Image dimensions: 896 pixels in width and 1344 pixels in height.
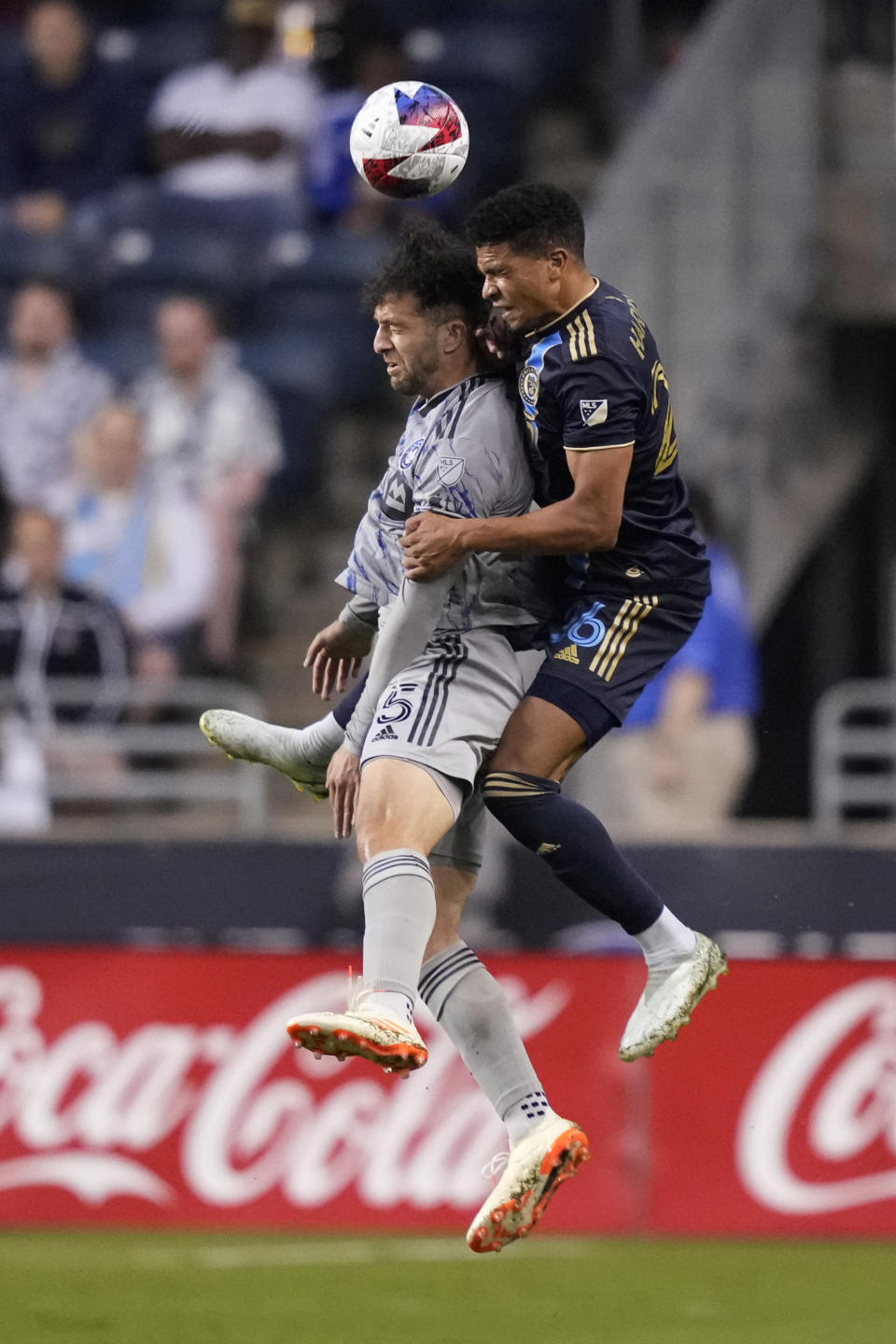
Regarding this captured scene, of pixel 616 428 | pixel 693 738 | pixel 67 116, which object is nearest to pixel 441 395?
pixel 616 428

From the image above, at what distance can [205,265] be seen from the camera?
40.3 feet

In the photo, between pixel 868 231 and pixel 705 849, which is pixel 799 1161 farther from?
pixel 868 231

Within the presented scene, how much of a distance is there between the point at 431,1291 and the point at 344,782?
4.12 meters

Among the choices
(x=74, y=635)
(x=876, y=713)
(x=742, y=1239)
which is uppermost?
(x=74, y=635)

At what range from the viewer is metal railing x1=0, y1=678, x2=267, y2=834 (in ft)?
35.9

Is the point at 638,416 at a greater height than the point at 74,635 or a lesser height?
greater

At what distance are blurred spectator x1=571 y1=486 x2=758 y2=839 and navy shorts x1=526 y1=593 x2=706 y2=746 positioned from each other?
14.5 feet

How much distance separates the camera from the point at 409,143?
18.6 feet

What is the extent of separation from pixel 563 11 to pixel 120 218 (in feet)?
10.1

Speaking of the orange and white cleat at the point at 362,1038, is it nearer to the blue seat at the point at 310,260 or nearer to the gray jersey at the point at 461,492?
the gray jersey at the point at 461,492

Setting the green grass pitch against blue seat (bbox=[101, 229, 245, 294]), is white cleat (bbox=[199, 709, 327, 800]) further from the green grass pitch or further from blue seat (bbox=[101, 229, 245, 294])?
blue seat (bbox=[101, 229, 245, 294])

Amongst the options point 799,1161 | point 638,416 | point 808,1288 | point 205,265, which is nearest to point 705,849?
point 799,1161

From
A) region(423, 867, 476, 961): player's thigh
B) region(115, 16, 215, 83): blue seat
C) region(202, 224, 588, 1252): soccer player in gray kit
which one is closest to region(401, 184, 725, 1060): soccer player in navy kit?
region(202, 224, 588, 1252): soccer player in gray kit

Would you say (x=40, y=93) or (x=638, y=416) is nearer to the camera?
(x=638, y=416)
